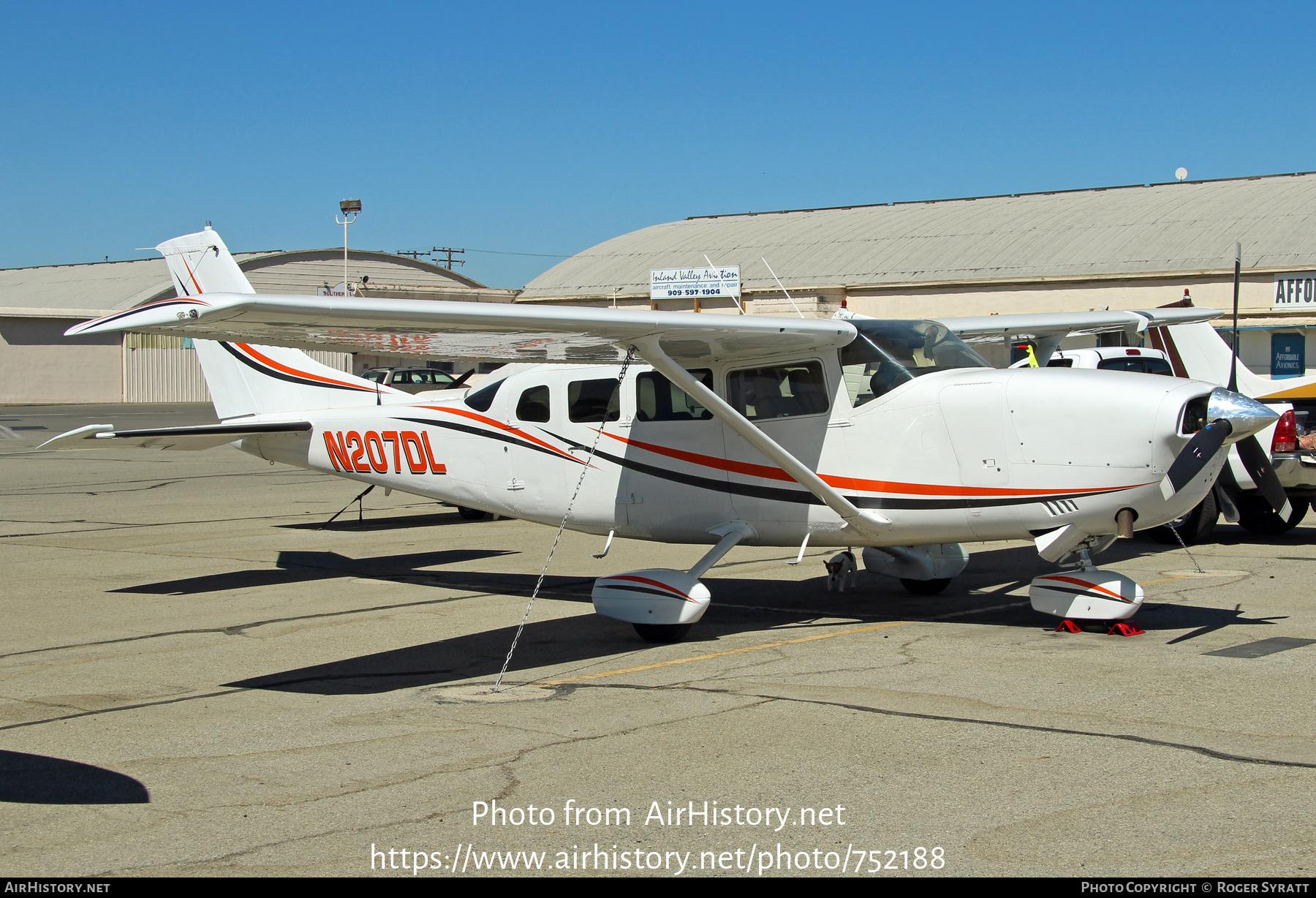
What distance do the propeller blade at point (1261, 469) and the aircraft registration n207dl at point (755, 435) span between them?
1736mm

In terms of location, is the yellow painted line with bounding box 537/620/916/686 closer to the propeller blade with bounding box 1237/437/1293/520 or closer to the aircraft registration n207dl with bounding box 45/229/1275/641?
the aircraft registration n207dl with bounding box 45/229/1275/641

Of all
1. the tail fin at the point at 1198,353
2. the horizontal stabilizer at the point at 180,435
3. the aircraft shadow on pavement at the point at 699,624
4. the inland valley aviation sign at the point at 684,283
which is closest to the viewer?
the aircraft shadow on pavement at the point at 699,624

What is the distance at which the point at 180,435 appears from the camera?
1080 centimetres

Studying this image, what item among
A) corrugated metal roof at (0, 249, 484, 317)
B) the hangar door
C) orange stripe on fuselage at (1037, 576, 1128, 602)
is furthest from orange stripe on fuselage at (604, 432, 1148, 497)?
corrugated metal roof at (0, 249, 484, 317)

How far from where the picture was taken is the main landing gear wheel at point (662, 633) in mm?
8430

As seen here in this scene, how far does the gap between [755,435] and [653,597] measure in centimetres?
141

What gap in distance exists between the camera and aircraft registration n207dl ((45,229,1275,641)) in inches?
291

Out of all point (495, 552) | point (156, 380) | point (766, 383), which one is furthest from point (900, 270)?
point (156, 380)

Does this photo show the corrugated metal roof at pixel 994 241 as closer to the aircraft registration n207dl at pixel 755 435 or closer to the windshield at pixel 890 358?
the aircraft registration n207dl at pixel 755 435

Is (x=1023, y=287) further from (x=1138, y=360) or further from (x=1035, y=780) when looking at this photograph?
(x=1035, y=780)

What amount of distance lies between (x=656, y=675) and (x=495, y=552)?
6.26 metres

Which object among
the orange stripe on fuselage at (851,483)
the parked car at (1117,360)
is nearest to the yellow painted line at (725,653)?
the orange stripe on fuselage at (851,483)

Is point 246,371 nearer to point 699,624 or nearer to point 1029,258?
point 699,624

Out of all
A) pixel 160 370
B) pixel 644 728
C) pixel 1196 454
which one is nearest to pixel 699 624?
A: pixel 644 728
